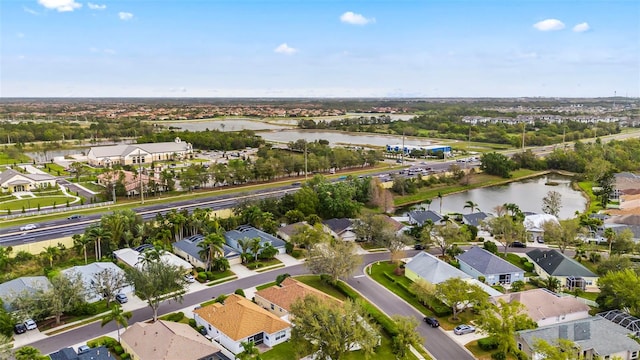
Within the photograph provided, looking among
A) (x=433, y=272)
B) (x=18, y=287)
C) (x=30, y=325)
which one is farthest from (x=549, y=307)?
(x=18, y=287)

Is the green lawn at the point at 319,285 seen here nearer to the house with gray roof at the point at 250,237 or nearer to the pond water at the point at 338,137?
the house with gray roof at the point at 250,237

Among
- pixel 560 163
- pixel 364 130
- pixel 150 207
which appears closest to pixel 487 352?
pixel 150 207

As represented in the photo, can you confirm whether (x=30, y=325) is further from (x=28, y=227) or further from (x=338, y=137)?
(x=338, y=137)

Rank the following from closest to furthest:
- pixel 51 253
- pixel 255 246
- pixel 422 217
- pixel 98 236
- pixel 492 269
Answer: pixel 492 269, pixel 51 253, pixel 98 236, pixel 255 246, pixel 422 217

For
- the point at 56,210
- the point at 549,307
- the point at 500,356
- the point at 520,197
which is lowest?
the point at 520,197

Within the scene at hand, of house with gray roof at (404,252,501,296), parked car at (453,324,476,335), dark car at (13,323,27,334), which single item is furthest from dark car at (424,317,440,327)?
dark car at (13,323,27,334)

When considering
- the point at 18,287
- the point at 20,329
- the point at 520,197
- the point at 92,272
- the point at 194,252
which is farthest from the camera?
the point at 520,197

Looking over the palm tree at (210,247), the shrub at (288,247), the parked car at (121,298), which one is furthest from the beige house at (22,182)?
the shrub at (288,247)

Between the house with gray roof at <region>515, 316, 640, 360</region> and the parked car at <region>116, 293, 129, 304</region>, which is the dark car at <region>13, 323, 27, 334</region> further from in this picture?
the house with gray roof at <region>515, 316, 640, 360</region>
